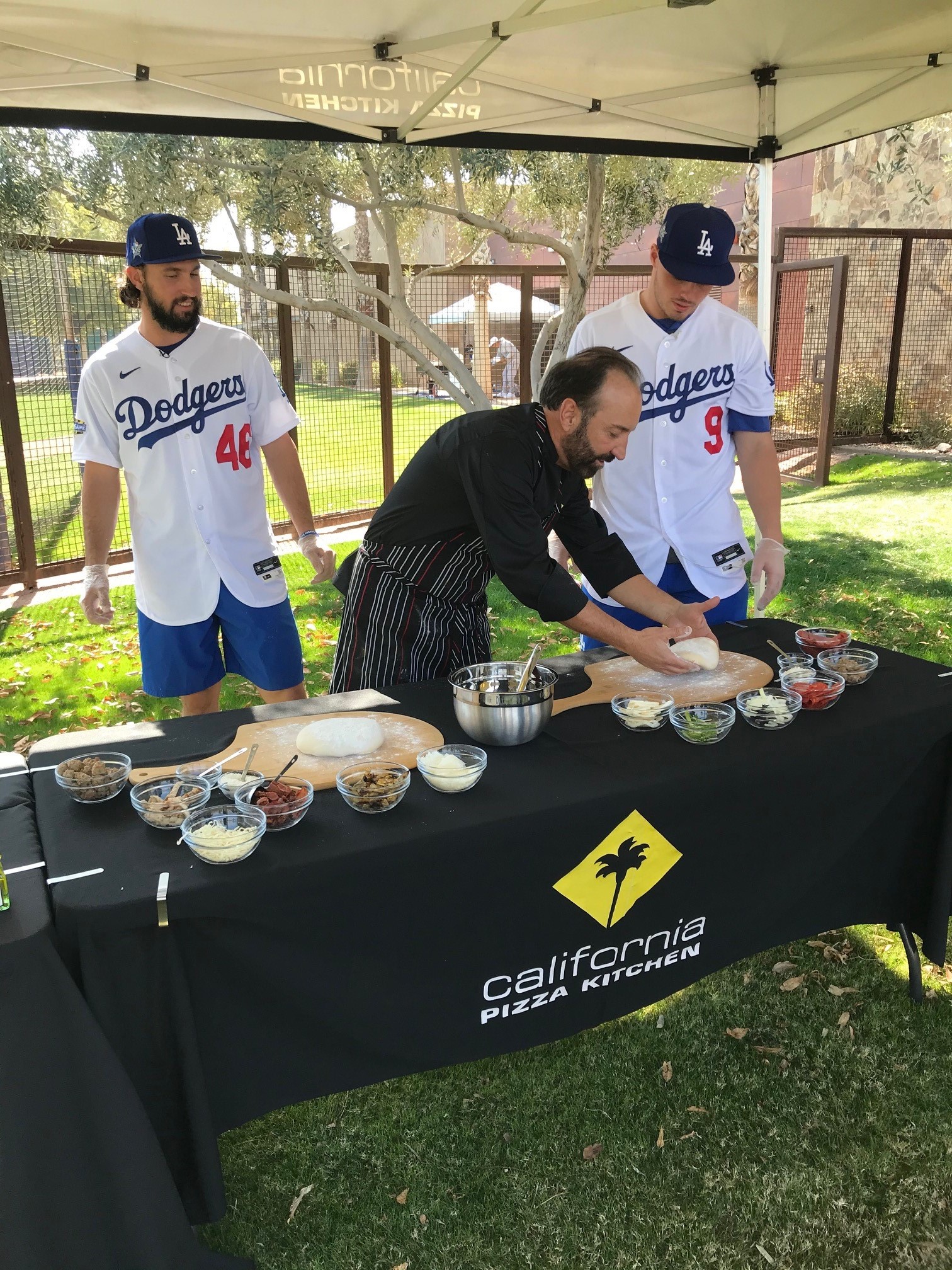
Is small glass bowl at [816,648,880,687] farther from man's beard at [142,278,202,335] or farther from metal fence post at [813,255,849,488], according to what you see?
metal fence post at [813,255,849,488]

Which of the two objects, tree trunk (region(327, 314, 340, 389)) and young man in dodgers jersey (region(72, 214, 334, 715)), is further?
tree trunk (region(327, 314, 340, 389))

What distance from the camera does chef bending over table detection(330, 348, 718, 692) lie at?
2459mm

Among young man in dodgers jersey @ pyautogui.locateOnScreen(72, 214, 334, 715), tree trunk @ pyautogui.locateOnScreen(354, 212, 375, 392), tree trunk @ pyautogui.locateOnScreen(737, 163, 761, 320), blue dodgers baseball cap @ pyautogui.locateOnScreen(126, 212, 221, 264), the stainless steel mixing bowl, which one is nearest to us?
the stainless steel mixing bowl

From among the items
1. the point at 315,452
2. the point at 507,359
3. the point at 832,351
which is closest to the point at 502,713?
the point at 315,452

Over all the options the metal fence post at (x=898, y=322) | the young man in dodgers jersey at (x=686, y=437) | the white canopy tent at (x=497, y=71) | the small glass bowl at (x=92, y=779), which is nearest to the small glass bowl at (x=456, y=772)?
the small glass bowl at (x=92, y=779)

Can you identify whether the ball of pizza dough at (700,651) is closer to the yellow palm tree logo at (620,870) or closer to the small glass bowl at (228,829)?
the yellow palm tree logo at (620,870)

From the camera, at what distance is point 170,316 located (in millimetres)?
3047

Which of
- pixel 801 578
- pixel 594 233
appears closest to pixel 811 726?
pixel 801 578

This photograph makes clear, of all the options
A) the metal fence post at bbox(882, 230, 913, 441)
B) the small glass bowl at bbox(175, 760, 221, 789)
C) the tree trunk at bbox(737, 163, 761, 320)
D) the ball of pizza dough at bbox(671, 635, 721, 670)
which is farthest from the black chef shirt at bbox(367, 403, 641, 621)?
the metal fence post at bbox(882, 230, 913, 441)

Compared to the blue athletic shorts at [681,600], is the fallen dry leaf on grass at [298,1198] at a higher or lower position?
lower

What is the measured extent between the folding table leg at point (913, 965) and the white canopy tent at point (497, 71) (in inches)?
114

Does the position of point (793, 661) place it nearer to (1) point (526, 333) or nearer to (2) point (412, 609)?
(2) point (412, 609)

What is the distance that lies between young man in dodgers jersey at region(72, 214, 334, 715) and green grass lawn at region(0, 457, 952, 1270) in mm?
1495

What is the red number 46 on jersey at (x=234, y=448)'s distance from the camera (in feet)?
10.4
